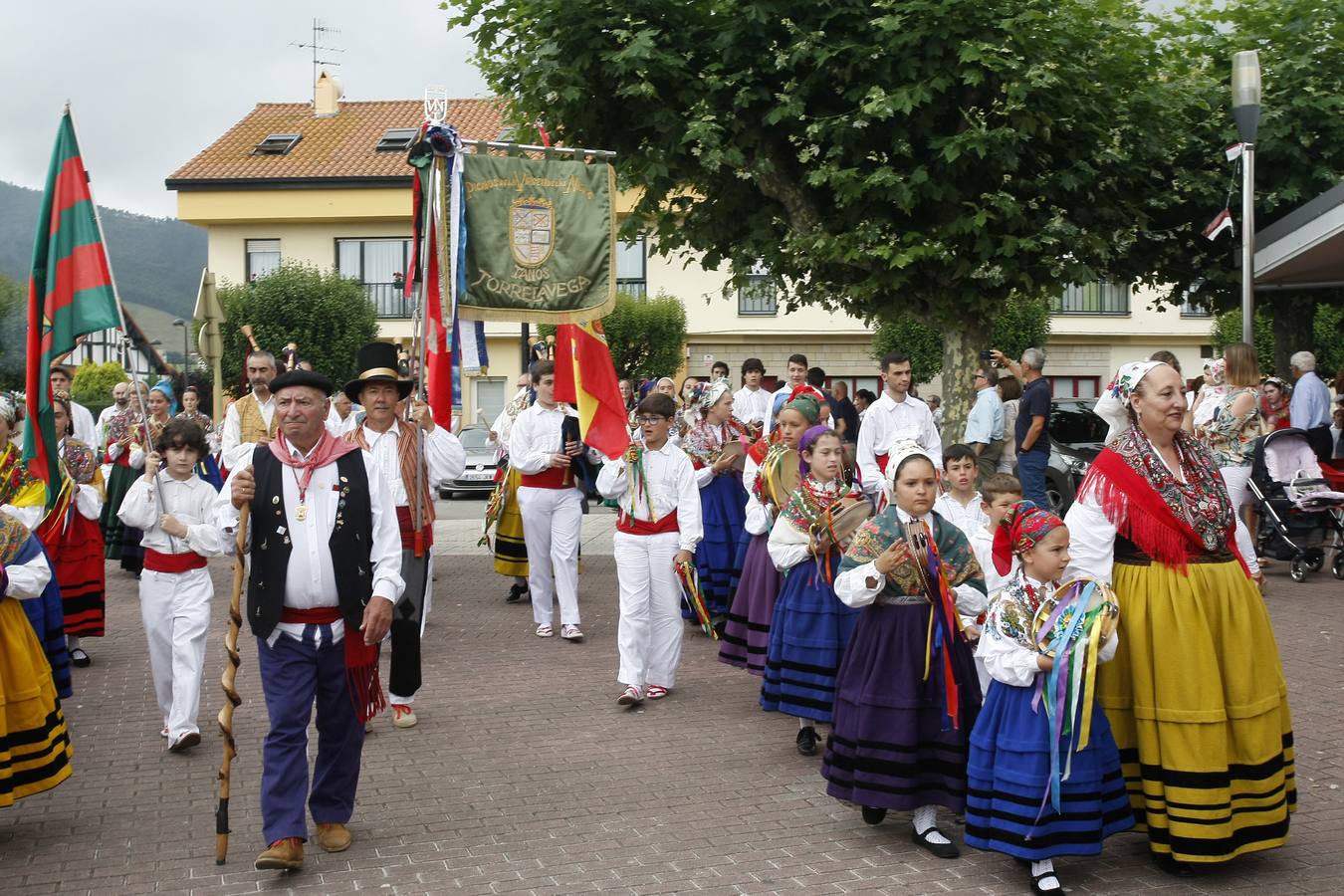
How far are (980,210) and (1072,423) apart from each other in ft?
17.2

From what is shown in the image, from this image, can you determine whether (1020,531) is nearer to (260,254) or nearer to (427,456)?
(427,456)

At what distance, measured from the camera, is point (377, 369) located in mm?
7672

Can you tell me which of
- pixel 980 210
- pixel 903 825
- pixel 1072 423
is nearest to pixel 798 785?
pixel 903 825

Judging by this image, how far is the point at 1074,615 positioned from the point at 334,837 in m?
3.08

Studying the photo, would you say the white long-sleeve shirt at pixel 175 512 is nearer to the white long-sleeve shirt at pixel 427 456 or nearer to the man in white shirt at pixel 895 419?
the white long-sleeve shirt at pixel 427 456

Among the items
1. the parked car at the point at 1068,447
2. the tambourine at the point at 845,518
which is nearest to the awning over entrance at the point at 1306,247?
the parked car at the point at 1068,447

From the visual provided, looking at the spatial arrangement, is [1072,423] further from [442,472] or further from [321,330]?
[321,330]

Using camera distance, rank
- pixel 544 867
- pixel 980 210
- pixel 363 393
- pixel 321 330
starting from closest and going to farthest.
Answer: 1. pixel 544 867
2. pixel 363 393
3. pixel 980 210
4. pixel 321 330

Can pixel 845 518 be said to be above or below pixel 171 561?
above

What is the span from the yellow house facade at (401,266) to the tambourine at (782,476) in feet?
97.5

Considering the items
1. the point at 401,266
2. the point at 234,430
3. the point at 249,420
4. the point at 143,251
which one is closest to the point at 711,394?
the point at 249,420

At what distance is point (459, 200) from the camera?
8.22m

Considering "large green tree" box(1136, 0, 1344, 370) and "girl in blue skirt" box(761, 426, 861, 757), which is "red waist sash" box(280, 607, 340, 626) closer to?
"girl in blue skirt" box(761, 426, 861, 757)

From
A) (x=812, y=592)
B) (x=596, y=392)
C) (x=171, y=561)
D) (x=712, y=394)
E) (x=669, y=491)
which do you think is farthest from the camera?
(x=712, y=394)
